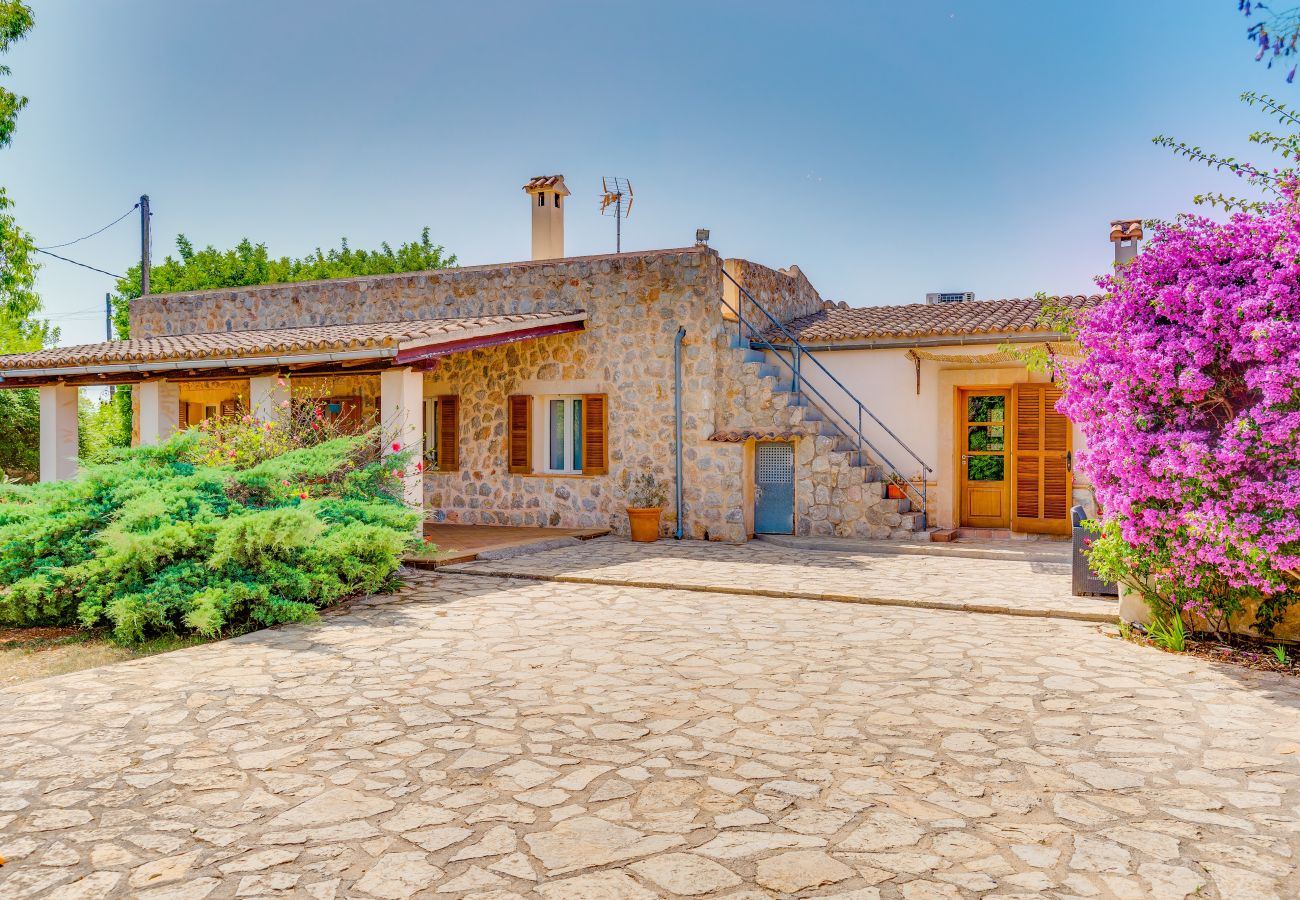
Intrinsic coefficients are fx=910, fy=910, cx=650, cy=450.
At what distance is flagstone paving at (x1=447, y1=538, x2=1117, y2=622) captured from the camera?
26.7 ft

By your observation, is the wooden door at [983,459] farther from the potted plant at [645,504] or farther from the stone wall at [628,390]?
the potted plant at [645,504]

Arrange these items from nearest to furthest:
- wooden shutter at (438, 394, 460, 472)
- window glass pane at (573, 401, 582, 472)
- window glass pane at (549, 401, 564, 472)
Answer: window glass pane at (573, 401, 582, 472) < window glass pane at (549, 401, 564, 472) < wooden shutter at (438, 394, 460, 472)

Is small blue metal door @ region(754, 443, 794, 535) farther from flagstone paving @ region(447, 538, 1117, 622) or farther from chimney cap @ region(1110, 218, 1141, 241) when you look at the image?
chimney cap @ region(1110, 218, 1141, 241)

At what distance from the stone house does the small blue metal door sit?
2cm

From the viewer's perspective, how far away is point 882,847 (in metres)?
3.22

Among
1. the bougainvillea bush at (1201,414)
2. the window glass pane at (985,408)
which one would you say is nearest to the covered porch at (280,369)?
the window glass pane at (985,408)

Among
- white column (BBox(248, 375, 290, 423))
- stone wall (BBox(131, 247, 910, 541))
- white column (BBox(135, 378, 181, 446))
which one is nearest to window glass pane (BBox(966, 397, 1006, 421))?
stone wall (BBox(131, 247, 910, 541))

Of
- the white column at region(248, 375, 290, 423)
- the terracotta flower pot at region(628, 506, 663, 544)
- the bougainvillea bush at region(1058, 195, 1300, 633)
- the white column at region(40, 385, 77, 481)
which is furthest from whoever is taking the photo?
the white column at region(40, 385, 77, 481)

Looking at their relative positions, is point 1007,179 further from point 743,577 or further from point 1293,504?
point 1293,504

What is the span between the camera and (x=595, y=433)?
13.7 m

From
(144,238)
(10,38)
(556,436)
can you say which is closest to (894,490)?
(556,436)

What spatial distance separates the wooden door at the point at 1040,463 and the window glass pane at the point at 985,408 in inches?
8.4

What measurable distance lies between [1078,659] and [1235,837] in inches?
115

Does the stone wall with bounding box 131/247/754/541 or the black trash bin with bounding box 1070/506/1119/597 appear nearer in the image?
the black trash bin with bounding box 1070/506/1119/597
